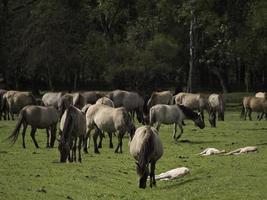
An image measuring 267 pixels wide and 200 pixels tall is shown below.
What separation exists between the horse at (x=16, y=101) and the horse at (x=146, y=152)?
23941 mm

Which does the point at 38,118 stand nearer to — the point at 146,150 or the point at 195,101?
the point at 146,150

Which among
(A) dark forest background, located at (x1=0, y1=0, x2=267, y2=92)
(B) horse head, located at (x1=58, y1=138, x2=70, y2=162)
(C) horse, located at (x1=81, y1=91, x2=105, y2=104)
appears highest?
(A) dark forest background, located at (x1=0, y1=0, x2=267, y2=92)

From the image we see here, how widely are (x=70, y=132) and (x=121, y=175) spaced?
3.33 meters

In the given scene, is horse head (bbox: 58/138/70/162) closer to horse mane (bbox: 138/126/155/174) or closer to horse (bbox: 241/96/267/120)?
horse mane (bbox: 138/126/155/174)

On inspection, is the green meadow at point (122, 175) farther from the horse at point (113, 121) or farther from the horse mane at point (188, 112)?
the horse mane at point (188, 112)

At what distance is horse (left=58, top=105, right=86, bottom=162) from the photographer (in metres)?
21.9

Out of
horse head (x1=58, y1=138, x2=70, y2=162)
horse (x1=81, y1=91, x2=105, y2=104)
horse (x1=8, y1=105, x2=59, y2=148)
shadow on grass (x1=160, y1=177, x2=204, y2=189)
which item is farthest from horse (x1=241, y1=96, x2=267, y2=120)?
shadow on grass (x1=160, y1=177, x2=204, y2=189)

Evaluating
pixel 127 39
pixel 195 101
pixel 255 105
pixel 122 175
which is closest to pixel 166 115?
pixel 195 101

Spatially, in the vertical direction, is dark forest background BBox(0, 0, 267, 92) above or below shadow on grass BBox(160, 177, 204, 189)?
above

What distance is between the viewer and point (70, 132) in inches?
875

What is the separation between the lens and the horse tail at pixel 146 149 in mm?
17328

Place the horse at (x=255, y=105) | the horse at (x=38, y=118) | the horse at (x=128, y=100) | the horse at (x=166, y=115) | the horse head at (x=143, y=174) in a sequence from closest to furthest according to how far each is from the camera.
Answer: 1. the horse head at (x=143, y=174)
2. the horse at (x=38, y=118)
3. the horse at (x=166, y=115)
4. the horse at (x=128, y=100)
5. the horse at (x=255, y=105)

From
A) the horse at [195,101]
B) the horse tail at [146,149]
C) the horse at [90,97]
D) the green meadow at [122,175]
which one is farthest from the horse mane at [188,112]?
the horse tail at [146,149]

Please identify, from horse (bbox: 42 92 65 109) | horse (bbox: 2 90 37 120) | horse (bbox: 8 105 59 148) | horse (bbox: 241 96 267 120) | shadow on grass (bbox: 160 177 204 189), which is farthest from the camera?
horse (bbox: 42 92 65 109)
